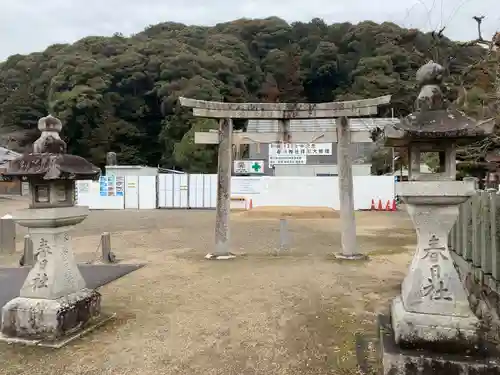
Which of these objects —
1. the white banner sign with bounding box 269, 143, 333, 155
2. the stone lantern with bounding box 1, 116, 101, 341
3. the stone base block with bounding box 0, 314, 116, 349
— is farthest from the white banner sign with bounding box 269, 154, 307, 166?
the stone base block with bounding box 0, 314, 116, 349

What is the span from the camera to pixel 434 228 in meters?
3.65

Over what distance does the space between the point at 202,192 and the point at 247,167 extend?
3210mm

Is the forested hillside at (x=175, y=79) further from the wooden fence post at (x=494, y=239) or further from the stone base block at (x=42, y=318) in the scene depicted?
the wooden fence post at (x=494, y=239)

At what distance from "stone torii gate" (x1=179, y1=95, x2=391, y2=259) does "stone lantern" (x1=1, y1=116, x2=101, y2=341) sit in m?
4.45

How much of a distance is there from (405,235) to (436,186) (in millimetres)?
9759

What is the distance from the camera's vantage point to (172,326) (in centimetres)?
479

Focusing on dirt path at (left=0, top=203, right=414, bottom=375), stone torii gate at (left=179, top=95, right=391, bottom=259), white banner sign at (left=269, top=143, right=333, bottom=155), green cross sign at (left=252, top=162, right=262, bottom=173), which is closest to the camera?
dirt path at (left=0, top=203, right=414, bottom=375)

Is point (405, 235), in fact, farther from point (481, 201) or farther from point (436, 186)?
point (436, 186)

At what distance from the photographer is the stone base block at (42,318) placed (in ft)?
14.1

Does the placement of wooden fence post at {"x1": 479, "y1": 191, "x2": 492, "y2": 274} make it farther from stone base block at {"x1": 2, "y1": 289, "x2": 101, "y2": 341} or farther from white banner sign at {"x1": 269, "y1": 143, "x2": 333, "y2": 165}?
white banner sign at {"x1": 269, "y1": 143, "x2": 333, "y2": 165}

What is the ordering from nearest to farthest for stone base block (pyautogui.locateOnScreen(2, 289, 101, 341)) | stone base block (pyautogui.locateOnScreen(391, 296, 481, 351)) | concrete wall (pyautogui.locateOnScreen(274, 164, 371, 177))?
1. stone base block (pyautogui.locateOnScreen(391, 296, 481, 351))
2. stone base block (pyautogui.locateOnScreen(2, 289, 101, 341))
3. concrete wall (pyautogui.locateOnScreen(274, 164, 371, 177))

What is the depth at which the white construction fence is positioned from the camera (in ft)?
72.2

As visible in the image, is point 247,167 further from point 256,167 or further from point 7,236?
point 7,236

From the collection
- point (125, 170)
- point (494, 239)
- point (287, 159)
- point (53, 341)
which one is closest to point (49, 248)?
point (53, 341)
